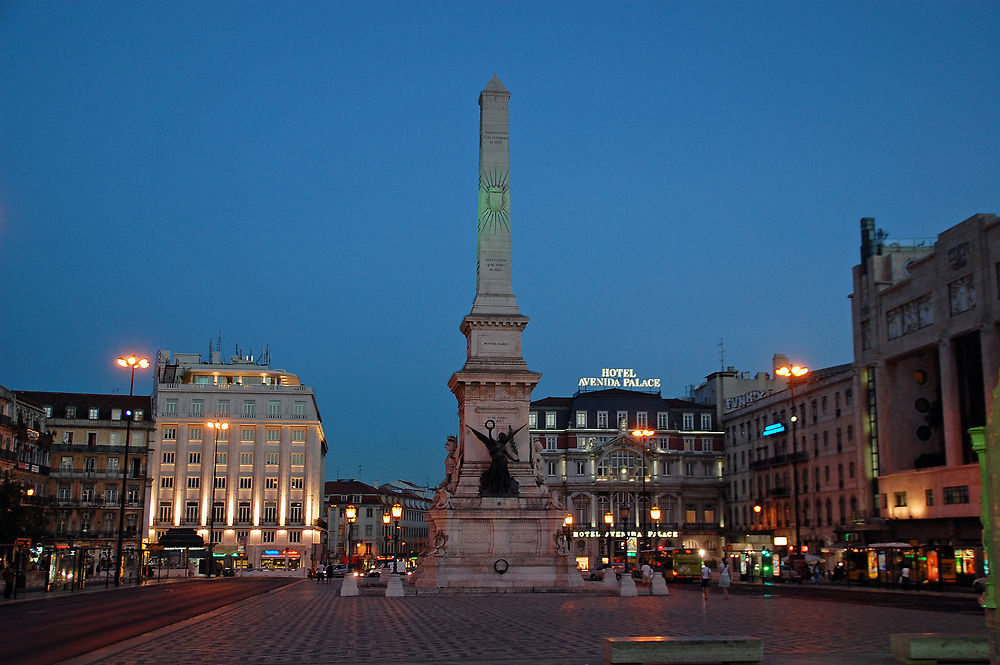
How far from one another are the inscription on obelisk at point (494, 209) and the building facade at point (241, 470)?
58.9m

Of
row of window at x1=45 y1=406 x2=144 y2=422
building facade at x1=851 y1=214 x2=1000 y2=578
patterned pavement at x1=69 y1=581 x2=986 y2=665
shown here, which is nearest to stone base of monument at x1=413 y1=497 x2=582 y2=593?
patterned pavement at x1=69 y1=581 x2=986 y2=665

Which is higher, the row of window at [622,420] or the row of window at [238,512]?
the row of window at [622,420]

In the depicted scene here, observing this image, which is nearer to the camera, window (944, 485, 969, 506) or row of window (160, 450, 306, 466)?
window (944, 485, 969, 506)

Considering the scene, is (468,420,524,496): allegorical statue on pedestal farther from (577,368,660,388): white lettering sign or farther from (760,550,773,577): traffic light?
(577,368,660,388): white lettering sign

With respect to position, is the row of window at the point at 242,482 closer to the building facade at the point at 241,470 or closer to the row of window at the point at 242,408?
the building facade at the point at 241,470

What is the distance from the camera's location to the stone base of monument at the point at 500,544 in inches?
1748

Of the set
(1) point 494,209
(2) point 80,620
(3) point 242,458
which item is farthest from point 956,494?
(3) point 242,458

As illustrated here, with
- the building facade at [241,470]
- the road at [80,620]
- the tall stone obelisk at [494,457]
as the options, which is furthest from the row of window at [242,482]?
the tall stone obelisk at [494,457]

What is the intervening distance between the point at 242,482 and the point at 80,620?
7835 centimetres

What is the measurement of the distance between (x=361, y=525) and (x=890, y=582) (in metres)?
111

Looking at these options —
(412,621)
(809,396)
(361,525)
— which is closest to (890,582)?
(809,396)

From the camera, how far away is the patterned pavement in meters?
18.3

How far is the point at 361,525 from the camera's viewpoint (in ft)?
519

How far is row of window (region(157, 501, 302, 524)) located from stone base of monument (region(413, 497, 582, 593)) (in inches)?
2478
